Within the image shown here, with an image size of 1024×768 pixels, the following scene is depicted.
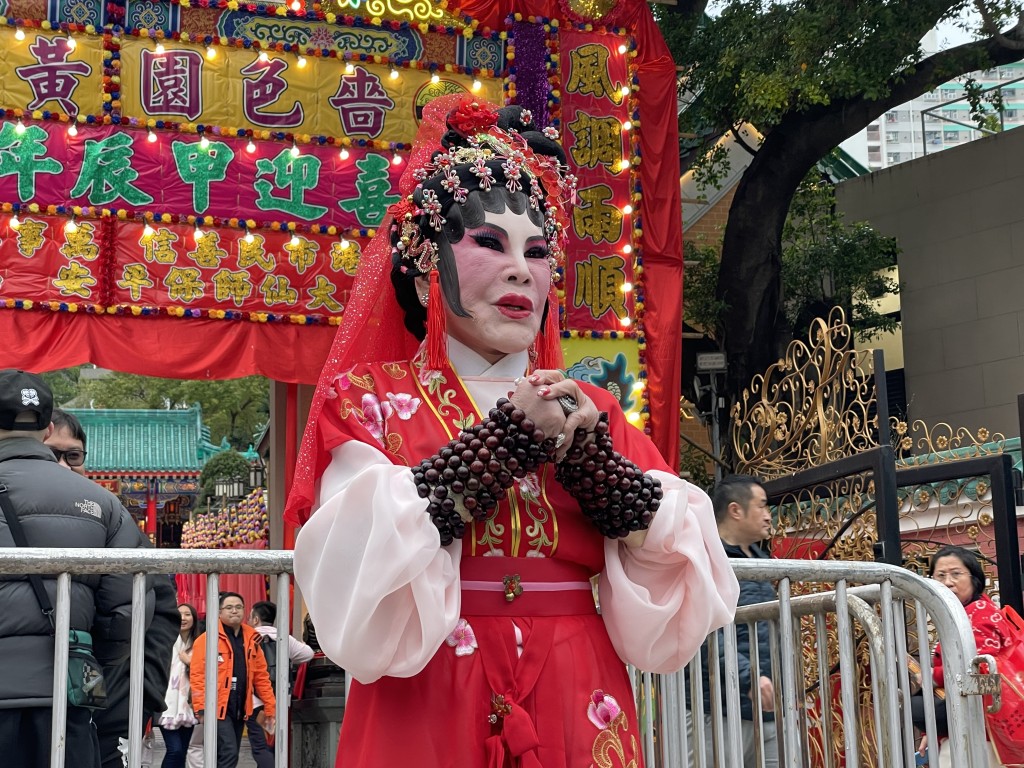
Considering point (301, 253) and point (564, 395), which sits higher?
point (301, 253)

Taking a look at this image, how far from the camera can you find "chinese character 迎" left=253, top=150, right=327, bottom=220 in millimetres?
8797

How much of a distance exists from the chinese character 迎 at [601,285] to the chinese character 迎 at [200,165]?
2396 millimetres

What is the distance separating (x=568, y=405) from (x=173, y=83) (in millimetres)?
6754

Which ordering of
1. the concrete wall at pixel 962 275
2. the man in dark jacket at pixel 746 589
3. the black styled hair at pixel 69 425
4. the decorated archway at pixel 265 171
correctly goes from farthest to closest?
the concrete wall at pixel 962 275 → the decorated archway at pixel 265 171 → the black styled hair at pixel 69 425 → the man in dark jacket at pixel 746 589

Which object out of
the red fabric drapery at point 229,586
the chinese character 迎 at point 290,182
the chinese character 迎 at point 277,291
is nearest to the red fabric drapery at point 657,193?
the chinese character 迎 at point 290,182

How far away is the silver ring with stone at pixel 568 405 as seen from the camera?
2.53 m

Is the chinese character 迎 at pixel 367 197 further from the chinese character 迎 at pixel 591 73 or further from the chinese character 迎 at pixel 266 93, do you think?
the chinese character 迎 at pixel 591 73

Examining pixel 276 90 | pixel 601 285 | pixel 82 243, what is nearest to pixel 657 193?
pixel 601 285

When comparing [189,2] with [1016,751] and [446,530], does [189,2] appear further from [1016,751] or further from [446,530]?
[446,530]

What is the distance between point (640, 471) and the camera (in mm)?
2643

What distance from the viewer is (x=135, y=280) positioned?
845 cm

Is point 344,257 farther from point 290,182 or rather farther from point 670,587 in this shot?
point 670,587

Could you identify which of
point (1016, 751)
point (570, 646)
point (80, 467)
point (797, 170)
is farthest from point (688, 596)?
point (797, 170)

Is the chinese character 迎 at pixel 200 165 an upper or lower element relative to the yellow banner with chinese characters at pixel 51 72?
lower
